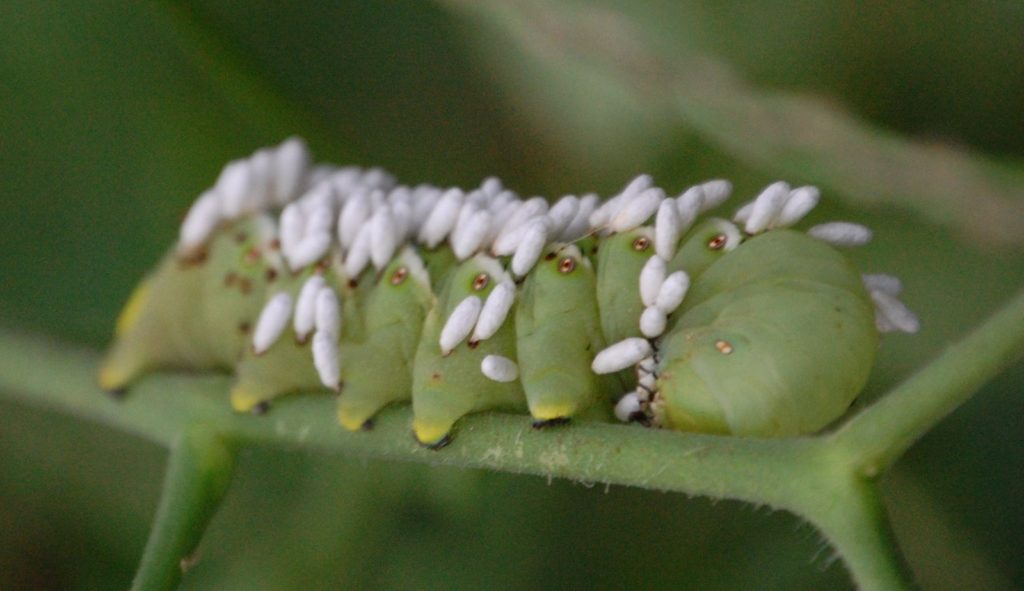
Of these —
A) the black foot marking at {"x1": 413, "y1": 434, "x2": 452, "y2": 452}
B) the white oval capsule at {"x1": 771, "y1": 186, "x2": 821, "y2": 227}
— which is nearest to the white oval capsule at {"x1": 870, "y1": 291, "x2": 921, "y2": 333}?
the white oval capsule at {"x1": 771, "y1": 186, "x2": 821, "y2": 227}

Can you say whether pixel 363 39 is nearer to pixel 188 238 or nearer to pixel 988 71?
pixel 188 238

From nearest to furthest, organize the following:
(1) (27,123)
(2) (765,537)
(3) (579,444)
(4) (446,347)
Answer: (3) (579,444)
(4) (446,347)
(2) (765,537)
(1) (27,123)

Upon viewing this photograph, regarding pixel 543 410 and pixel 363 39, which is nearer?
Result: pixel 543 410

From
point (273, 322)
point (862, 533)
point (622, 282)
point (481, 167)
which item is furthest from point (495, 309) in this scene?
point (481, 167)

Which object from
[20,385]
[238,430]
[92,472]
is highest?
[238,430]

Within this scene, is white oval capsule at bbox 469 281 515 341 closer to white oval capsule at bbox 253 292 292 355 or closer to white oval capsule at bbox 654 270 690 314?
white oval capsule at bbox 654 270 690 314

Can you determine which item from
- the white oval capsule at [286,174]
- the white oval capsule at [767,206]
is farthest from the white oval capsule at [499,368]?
the white oval capsule at [286,174]

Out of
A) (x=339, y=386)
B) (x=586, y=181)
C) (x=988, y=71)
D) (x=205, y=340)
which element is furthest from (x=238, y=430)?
(x=988, y=71)

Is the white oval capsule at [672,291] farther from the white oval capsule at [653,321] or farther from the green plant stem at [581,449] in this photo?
the green plant stem at [581,449]
